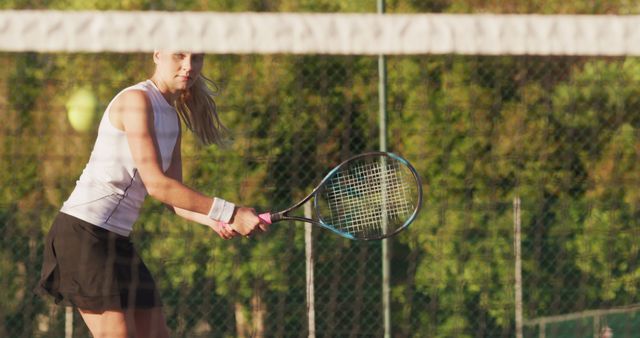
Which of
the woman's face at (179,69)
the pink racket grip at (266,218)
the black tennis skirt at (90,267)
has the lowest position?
the black tennis skirt at (90,267)

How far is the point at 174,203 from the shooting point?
9.18 feet

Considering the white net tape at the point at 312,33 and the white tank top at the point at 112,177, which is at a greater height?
the white net tape at the point at 312,33

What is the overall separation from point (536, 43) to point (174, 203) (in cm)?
133

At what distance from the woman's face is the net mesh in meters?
2.88

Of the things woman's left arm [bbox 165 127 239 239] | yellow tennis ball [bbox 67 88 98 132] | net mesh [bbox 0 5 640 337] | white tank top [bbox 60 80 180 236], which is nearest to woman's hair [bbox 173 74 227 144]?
woman's left arm [bbox 165 127 239 239]

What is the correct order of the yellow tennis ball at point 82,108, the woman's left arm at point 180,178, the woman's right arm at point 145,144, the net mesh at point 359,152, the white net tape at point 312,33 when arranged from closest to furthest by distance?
the woman's right arm at point 145,144
the woman's left arm at point 180,178
the white net tape at point 312,33
the net mesh at point 359,152
the yellow tennis ball at point 82,108

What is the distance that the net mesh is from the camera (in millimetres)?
5848

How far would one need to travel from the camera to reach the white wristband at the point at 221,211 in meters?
2.85

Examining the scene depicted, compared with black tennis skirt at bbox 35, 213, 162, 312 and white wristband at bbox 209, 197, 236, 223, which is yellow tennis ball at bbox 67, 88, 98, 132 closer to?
black tennis skirt at bbox 35, 213, 162, 312

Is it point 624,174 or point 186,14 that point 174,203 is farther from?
point 624,174

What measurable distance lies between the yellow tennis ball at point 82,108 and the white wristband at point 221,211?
10.9ft

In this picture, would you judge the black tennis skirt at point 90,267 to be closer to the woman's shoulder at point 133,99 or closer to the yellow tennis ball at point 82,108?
the woman's shoulder at point 133,99

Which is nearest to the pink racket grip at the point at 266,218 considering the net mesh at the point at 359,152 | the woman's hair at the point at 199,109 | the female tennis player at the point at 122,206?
the female tennis player at the point at 122,206

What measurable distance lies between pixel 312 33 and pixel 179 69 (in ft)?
2.04
